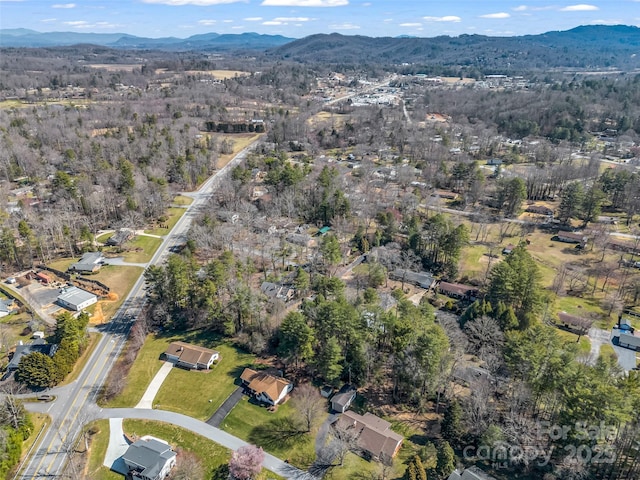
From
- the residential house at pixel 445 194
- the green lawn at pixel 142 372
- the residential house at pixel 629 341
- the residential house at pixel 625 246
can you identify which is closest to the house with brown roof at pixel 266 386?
the green lawn at pixel 142 372

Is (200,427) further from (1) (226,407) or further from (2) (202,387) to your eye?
(2) (202,387)

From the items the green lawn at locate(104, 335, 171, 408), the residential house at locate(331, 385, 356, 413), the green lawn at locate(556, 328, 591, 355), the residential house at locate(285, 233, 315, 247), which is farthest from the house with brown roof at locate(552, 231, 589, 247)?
the green lawn at locate(104, 335, 171, 408)

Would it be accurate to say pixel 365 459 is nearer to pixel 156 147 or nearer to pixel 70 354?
pixel 70 354

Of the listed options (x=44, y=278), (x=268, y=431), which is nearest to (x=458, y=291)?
(x=268, y=431)

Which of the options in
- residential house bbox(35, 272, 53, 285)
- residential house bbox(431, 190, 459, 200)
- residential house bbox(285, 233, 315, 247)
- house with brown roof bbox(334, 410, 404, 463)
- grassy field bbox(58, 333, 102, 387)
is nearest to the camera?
house with brown roof bbox(334, 410, 404, 463)

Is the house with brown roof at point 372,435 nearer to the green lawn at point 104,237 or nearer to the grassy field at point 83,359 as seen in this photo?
the grassy field at point 83,359

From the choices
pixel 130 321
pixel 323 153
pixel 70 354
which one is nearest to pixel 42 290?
pixel 130 321

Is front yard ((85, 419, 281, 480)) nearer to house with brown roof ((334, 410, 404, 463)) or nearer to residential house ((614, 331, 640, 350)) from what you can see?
house with brown roof ((334, 410, 404, 463))
